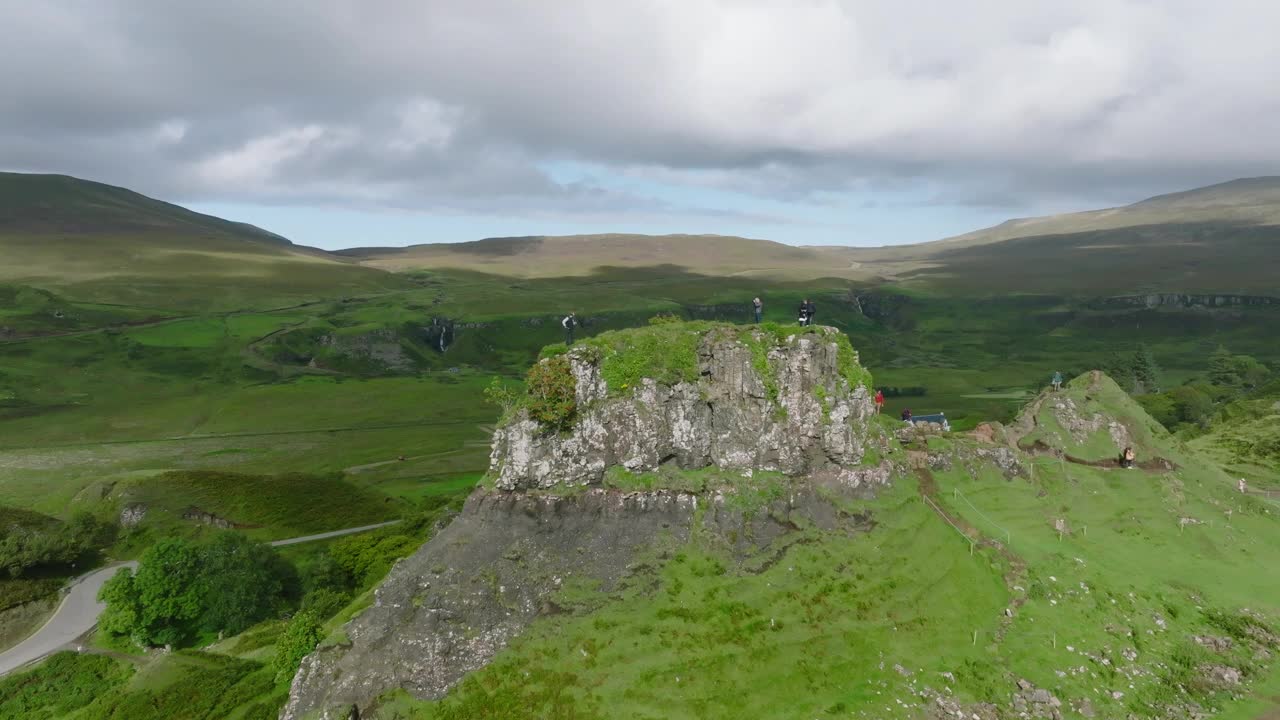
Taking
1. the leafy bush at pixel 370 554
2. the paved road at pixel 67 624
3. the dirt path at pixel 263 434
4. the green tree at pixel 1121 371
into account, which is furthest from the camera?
the green tree at pixel 1121 371

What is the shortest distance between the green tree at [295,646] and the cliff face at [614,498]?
6471mm

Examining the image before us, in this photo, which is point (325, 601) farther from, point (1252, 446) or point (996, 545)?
point (1252, 446)

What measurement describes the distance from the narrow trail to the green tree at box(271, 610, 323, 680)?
32.3m

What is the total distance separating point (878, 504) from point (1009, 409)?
102292mm

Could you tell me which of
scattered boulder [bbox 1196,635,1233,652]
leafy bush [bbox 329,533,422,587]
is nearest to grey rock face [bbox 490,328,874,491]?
scattered boulder [bbox 1196,635,1233,652]

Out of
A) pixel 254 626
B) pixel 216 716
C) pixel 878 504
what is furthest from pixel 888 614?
pixel 254 626

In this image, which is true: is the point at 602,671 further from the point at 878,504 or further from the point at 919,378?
the point at 919,378

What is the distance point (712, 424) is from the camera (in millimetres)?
35031

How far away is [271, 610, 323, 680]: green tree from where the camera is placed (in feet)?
114

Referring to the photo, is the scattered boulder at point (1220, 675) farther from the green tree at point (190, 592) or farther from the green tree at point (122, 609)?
the green tree at point (122, 609)

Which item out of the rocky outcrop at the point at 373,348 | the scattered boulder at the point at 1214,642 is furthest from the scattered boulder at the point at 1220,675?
the rocky outcrop at the point at 373,348

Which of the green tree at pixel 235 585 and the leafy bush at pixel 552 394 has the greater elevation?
the leafy bush at pixel 552 394

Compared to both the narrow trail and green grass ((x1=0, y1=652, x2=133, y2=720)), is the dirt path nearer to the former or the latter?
green grass ((x1=0, y1=652, x2=133, y2=720))

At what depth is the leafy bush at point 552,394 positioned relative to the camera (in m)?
33.2
